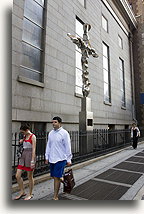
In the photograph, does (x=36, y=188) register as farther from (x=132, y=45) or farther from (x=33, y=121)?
(x=132, y=45)

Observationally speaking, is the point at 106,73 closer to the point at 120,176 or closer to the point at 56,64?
the point at 56,64

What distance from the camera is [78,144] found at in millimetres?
8281

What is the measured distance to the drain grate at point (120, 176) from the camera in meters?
4.90

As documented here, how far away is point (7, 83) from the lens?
4.30 meters

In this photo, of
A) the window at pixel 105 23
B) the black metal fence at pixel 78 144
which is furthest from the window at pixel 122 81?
the black metal fence at pixel 78 144

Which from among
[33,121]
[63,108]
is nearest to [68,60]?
[63,108]

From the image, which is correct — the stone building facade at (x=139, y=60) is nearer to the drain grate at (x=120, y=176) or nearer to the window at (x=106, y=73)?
the window at (x=106, y=73)

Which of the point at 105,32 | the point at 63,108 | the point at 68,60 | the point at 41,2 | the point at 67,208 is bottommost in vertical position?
the point at 67,208

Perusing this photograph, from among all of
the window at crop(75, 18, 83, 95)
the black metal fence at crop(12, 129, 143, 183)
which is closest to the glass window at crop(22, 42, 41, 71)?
the black metal fence at crop(12, 129, 143, 183)

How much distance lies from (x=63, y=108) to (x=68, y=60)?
2.79 m

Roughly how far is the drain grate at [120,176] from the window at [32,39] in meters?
4.86

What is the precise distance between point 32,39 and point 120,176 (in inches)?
260

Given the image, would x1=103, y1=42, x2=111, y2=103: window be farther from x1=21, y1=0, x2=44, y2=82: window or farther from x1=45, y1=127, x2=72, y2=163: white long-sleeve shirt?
x1=45, y1=127, x2=72, y2=163: white long-sleeve shirt

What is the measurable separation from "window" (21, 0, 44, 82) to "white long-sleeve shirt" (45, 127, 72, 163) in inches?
170
